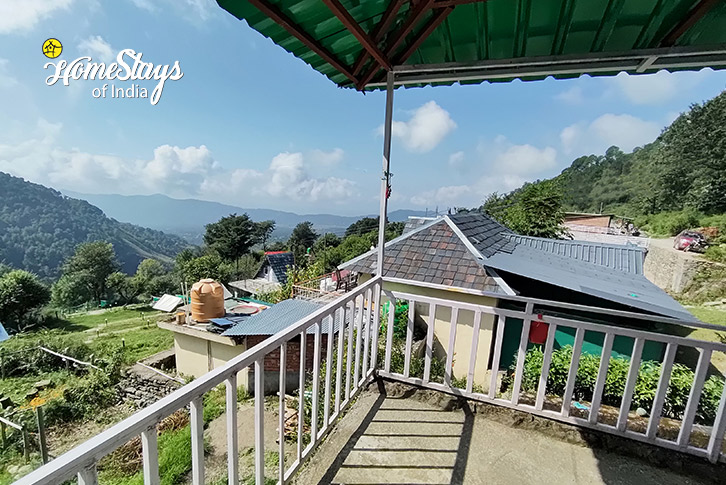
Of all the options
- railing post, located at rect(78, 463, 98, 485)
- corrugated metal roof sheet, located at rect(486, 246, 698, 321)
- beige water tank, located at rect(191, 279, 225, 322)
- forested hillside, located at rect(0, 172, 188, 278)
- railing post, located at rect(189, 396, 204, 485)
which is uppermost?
railing post, located at rect(78, 463, 98, 485)

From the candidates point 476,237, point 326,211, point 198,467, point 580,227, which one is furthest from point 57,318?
point 326,211

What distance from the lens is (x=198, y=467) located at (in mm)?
932

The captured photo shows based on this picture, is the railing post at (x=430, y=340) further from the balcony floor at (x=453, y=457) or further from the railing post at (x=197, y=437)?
the railing post at (x=197, y=437)

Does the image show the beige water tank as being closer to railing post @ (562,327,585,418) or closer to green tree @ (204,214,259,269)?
railing post @ (562,327,585,418)

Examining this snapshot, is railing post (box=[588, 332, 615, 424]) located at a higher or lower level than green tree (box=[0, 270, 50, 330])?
higher

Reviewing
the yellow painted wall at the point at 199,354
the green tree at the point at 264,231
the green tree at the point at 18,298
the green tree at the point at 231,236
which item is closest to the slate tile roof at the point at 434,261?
the yellow painted wall at the point at 199,354

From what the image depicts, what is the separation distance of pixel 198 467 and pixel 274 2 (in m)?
1.68

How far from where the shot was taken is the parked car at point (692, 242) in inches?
556

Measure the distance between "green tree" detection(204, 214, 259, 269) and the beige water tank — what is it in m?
31.3

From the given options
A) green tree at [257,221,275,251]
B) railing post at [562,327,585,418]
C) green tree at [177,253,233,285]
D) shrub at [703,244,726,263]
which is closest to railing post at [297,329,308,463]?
railing post at [562,327,585,418]

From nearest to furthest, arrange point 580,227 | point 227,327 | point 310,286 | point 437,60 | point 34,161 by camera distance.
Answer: point 437,60 < point 227,327 < point 310,286 < point 580,227 < point 34,161

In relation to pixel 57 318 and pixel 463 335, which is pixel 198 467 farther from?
pixel 57 318

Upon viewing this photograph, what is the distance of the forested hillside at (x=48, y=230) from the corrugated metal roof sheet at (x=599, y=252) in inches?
3525

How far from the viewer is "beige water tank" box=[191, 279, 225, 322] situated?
10.4 metres
